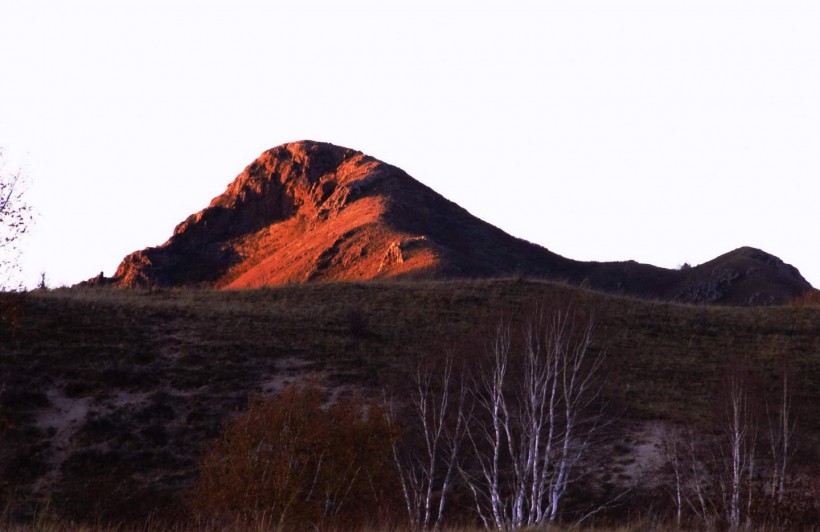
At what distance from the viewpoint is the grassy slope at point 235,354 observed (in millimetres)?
27984

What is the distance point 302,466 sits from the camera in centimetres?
1970

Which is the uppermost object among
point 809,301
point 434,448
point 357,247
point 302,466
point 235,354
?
point 357,247

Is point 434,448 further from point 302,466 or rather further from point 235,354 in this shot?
point 235,354

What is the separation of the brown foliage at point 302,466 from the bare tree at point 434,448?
47.6 inches

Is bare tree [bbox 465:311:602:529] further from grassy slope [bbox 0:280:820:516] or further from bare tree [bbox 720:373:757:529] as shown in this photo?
bare tree [bbox 720:373:757:529]

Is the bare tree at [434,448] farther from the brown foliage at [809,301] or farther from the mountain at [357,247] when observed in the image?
the mountain at [357,247]

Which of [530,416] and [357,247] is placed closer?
[530,416]

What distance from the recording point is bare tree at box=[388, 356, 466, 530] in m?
24.3

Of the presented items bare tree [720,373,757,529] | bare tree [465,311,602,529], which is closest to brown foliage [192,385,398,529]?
bare tree [465,311,602,529]

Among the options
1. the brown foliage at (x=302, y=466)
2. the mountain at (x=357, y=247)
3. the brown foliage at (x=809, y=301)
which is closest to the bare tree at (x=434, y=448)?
the brown foliage at (x=302, y=466)

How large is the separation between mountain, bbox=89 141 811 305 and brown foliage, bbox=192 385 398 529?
3793 centimetres

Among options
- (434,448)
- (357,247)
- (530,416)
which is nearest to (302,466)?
(434,448)

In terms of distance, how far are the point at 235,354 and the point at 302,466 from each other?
17925 millimetres

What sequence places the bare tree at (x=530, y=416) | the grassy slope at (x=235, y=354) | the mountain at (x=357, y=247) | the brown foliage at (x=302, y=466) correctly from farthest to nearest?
1. the mountain at (x=357, y=247)
2. the grassy slope at (x=235, y=354)
3. the bare tree at (x=530, y=416)
4. the brown foliage at (x=302, y=466)
